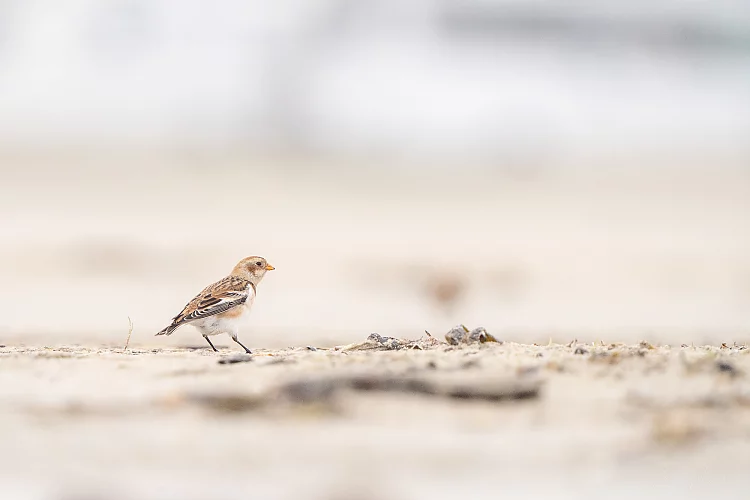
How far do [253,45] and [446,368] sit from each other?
2407 centimetres

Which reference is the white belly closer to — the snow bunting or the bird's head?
the snow bunting

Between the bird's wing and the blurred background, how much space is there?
2.92 ft

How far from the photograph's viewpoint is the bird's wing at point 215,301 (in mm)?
8375

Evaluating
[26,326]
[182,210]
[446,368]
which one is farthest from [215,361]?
[182,210]

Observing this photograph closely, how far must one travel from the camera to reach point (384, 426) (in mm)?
5086

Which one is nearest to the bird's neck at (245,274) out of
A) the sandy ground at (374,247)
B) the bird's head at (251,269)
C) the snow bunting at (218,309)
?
the bird's head at (251,269)

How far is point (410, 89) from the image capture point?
29141 millimetres

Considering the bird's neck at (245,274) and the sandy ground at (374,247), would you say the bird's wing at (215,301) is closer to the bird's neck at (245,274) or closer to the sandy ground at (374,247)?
the bird's neck at (245,274)

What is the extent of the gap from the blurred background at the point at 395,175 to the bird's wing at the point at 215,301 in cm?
89

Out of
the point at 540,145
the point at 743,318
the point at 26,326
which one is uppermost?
the point at 540,145

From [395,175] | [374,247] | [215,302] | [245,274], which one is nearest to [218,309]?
[215,302]

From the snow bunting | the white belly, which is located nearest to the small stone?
the snow bunting

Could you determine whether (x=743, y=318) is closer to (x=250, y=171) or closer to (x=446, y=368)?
(x=446, y=368)

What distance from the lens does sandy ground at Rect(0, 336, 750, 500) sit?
452cm
